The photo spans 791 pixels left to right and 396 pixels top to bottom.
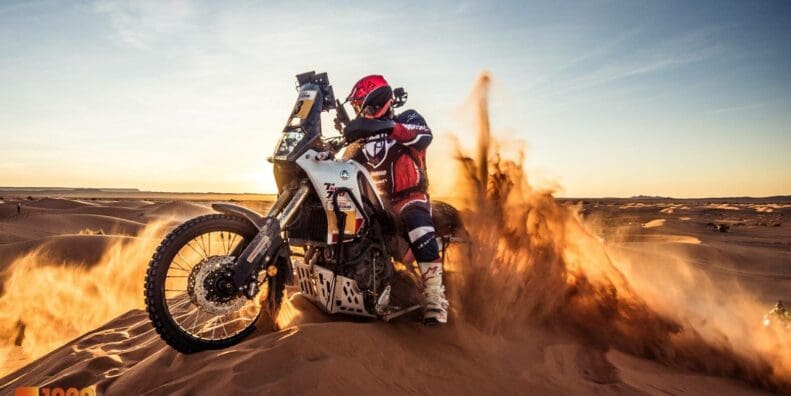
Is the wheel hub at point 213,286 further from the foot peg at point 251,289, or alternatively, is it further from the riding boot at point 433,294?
the riding boot at point 433,294

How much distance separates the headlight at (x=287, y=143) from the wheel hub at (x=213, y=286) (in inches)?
38.8

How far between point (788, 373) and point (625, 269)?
222 centimetres


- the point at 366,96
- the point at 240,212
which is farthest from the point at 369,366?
the point at 366,96

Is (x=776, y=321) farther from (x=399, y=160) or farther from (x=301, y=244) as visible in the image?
(x=301, y=244)

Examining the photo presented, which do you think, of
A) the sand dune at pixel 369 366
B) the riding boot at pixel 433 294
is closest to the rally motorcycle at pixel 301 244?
the riding boot at pixel 433 294

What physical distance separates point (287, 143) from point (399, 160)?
119 cm

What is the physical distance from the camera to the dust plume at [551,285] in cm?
462

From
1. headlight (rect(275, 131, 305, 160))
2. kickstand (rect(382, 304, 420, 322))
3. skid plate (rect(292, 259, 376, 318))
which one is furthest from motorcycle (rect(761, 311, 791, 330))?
headlight (rect(275, 131, 305, 160))

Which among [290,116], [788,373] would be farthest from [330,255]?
[788,373]

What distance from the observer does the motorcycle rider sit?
4.19 metres

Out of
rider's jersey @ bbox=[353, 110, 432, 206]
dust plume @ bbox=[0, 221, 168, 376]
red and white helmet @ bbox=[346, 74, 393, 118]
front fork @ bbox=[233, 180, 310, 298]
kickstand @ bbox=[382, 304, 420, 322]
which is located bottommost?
dust plume @ bbox=[0, 221, 168, 376]

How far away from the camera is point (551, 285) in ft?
17.0

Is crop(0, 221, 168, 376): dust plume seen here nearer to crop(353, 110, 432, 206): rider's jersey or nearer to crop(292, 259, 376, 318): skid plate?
crop(292, 259, 376, 318): skid plate

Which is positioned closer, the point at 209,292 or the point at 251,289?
the point at 209,292
